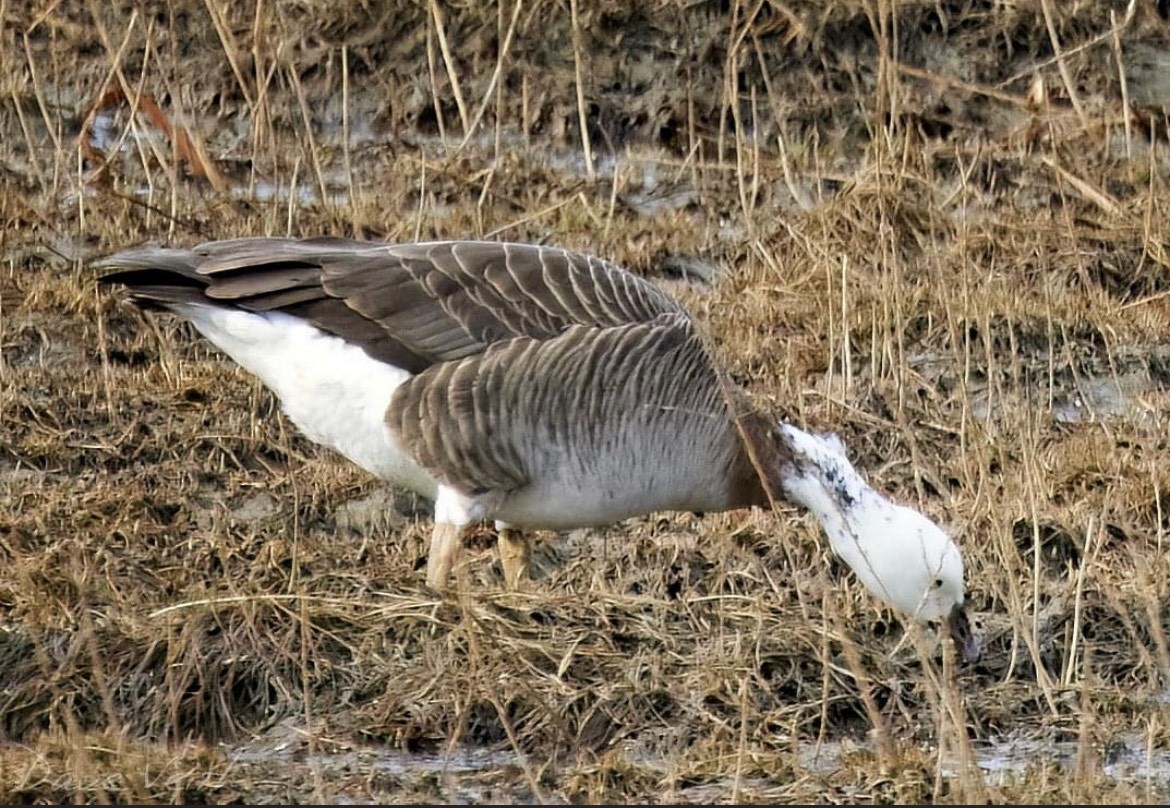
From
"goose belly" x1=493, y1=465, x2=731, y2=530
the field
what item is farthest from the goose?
the field

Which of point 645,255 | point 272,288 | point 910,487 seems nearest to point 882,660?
point 910,487

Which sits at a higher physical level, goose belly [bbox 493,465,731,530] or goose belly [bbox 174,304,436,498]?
goose belly [bbox 174,304,436,498]

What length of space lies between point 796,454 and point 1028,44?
531 cm

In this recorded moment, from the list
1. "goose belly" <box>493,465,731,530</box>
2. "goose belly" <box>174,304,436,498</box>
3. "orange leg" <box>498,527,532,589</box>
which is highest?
"goose belly" <box>174,304,436,498</box>

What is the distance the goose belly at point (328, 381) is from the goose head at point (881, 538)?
3.84 feet

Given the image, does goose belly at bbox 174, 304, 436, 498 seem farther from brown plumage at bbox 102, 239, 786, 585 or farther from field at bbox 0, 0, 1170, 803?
field at bbox 0, 0, 1170, 803

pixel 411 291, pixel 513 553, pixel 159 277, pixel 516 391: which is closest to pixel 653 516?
pixel 513 553

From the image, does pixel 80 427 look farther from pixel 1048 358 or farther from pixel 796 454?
pixel 1048 358

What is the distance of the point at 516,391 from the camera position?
6.18 m

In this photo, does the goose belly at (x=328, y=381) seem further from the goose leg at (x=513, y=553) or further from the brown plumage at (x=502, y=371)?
the goose leg at (x=513, y=553)

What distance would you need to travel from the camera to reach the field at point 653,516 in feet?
18.0

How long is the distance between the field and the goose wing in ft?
2.46

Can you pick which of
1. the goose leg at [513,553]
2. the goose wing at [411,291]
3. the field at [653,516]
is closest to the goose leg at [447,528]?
the field at [653,516]

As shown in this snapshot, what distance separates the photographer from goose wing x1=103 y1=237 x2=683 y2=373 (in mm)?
6270
